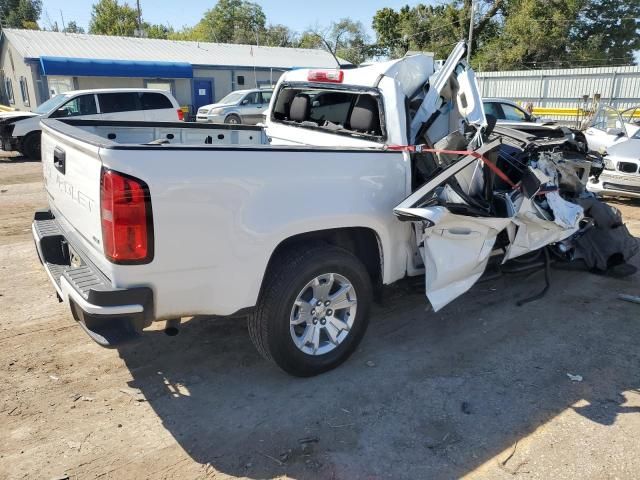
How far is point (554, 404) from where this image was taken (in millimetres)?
3285

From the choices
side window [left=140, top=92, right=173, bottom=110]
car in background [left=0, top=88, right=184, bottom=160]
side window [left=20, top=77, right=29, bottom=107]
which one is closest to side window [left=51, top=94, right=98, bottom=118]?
car in background [left=0, top=88, right=184, bottom=160]

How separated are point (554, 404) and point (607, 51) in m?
46.8

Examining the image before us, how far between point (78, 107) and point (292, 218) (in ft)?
40.7

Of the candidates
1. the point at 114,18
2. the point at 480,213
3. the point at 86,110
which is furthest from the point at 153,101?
the point at 114,18

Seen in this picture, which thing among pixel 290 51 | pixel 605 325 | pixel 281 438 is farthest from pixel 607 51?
pixel 281 438

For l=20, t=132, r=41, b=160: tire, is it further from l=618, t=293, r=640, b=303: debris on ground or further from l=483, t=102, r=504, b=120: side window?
l=618, t=293, r=640, b=303: debris on ground

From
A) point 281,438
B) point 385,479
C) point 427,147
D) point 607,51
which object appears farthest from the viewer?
point 607,51

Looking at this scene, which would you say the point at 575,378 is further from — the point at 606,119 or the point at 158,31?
the point at 158,31

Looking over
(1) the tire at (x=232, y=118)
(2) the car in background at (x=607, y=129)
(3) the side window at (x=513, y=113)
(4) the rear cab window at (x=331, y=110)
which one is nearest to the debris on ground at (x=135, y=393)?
(4) the rear cab window at (x=331, y=110)

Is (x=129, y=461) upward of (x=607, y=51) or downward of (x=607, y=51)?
downward

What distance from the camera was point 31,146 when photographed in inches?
566

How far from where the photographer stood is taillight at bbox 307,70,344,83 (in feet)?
13.9

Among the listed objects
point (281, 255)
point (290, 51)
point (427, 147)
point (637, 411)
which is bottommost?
point (637, 411)

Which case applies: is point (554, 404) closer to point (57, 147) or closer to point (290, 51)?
point (57, 147)
